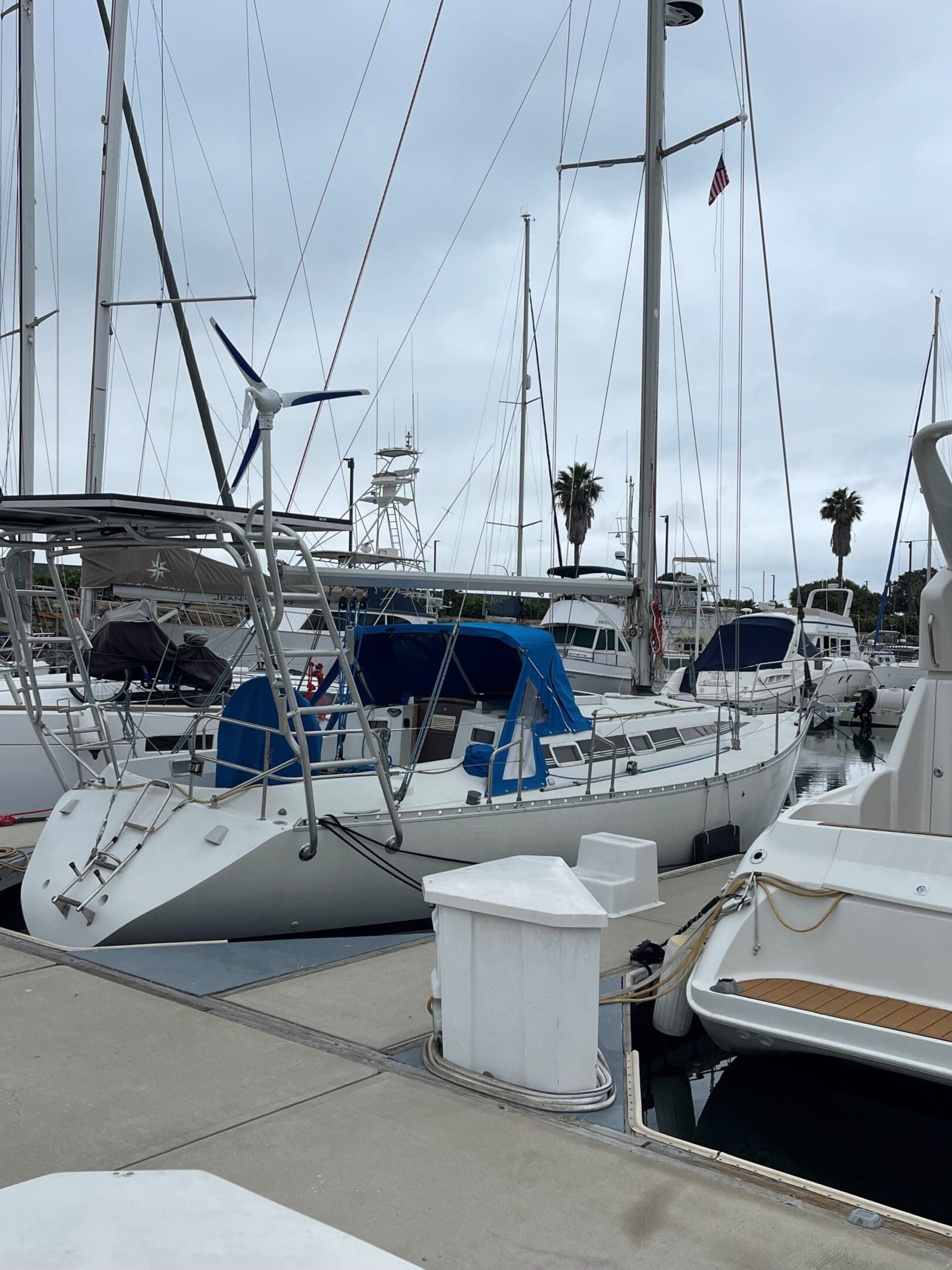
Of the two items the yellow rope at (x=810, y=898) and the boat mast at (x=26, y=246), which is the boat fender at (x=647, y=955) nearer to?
the yellow rope at (x=810, y=898)

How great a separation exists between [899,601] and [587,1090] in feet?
224

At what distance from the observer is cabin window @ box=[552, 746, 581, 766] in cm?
978

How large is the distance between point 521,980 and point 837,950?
5.84ft

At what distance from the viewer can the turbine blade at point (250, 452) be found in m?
6.91

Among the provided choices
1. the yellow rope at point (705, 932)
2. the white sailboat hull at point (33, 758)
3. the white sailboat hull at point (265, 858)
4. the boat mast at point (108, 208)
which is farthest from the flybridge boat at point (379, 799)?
the boat mast at point (108, 208)

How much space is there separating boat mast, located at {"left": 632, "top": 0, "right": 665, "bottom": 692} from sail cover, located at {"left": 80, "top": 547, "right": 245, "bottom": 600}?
5.17 m

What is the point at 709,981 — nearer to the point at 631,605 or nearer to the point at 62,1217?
the point at 62,1217

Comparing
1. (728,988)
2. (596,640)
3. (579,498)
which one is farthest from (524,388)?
(579,498)

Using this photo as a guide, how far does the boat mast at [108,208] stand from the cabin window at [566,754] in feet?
23.0

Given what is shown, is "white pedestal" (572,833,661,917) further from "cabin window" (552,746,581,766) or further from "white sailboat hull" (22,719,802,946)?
"cabin window" (552,746,581,766)

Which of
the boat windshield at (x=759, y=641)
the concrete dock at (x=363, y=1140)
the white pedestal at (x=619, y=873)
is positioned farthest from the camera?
the boat windshield at (x=759, y=641)

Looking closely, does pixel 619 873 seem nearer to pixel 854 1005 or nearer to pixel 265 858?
pixel 265 858

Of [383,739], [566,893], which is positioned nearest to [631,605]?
[383,739]

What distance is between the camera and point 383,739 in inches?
345
